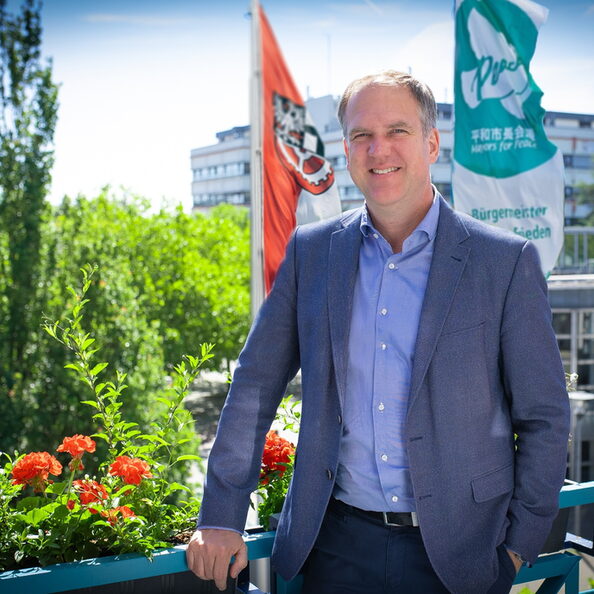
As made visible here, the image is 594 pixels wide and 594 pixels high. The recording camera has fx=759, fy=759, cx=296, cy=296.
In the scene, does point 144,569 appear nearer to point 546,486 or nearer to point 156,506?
point 156,506

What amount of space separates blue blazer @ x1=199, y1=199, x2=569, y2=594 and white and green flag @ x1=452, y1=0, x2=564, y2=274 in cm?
486

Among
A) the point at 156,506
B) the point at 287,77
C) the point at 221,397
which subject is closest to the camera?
the point at 156,506

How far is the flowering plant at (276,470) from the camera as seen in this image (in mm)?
2494

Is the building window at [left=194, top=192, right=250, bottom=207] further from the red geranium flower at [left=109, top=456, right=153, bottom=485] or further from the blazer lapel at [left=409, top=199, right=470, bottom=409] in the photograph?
the blazer lapel at [left=409, top=199, right=470, bottom=409]

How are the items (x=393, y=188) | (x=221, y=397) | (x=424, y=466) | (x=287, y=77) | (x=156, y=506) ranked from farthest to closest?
1. (x=221, y=397)
2. (x=287, y=77)
3. (x=156, y=506)
4. (x=393, y=188)
5. (x=424, y=466)

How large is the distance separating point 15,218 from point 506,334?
15120mm

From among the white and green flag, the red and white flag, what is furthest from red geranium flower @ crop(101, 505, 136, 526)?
the white and green flag

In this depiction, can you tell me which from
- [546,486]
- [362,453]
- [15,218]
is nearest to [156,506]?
[362,453]

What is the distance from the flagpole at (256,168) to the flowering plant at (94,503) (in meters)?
4.65

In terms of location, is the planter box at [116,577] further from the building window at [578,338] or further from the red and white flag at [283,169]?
the building window at [578,338]

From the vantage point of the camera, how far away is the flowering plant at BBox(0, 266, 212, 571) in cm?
210

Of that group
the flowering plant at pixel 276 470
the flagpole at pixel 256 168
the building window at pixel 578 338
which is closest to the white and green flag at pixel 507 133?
the flagpole at pixel 256 168

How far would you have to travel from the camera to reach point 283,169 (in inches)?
287

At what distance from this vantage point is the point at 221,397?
36.9 metres
